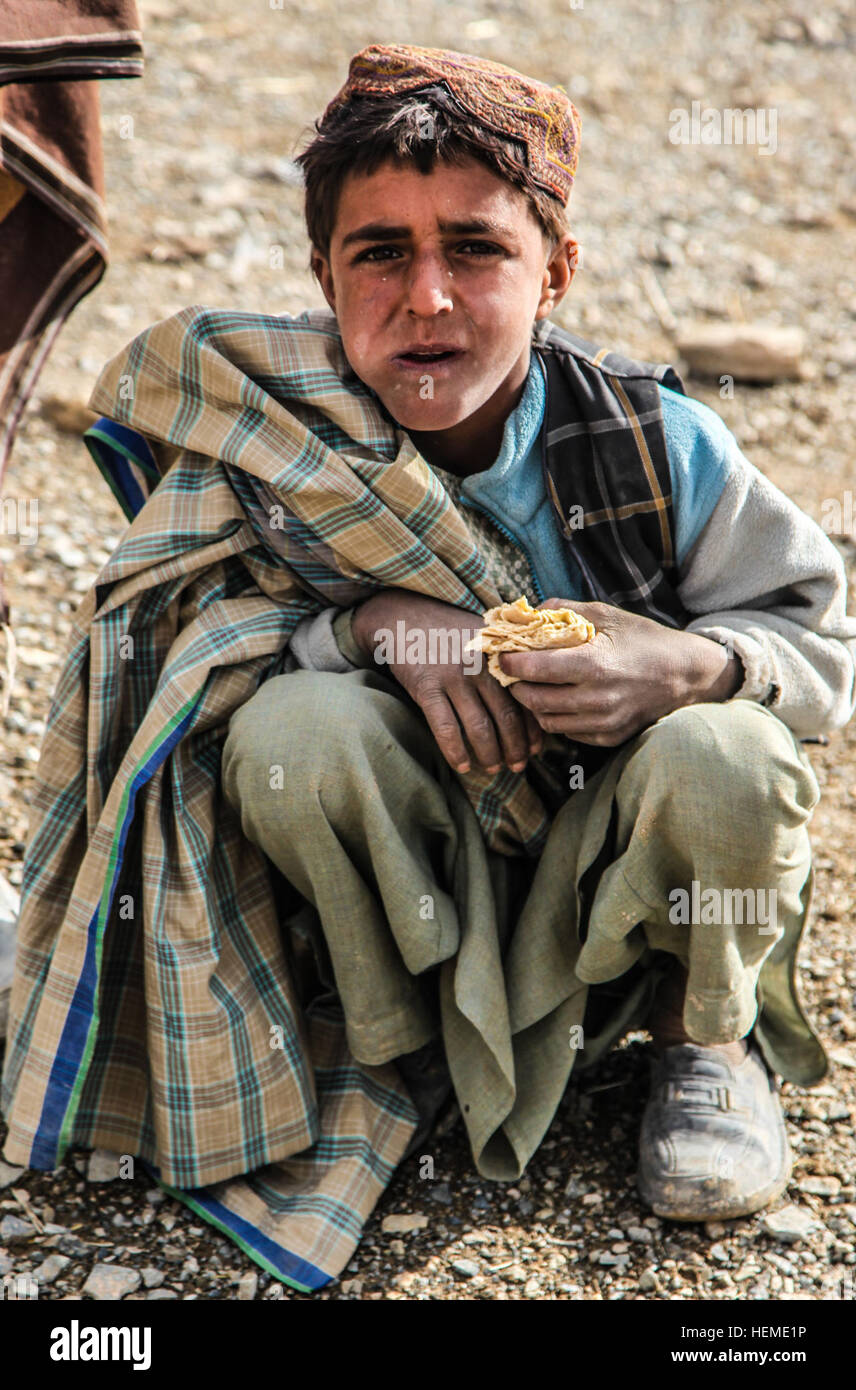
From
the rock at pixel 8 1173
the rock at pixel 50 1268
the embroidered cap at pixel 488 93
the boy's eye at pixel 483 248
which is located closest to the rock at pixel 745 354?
the embroidered cap at pixel 488 93

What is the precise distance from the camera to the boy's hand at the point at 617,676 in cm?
197

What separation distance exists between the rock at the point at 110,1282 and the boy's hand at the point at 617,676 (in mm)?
982

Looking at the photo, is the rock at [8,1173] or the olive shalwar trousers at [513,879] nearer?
the olive shalwar trousers at [513,879]

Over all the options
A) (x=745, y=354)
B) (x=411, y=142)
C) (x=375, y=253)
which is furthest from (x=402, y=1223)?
(x=745, y=354)

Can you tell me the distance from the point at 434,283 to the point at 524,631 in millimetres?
498

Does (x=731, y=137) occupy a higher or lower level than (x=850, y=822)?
higher

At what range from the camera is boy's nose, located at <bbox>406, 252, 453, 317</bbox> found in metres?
1.98

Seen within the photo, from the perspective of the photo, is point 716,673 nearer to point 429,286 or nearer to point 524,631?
point 524,631

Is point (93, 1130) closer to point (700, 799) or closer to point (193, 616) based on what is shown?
point (193, 616)

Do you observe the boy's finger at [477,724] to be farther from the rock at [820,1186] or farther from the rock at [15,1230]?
the rock at [15,1230]

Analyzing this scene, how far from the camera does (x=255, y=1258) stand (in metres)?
2.08

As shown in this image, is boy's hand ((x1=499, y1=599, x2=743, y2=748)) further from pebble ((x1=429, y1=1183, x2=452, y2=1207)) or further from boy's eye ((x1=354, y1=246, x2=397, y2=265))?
pebble ((x1=429, y1=1183, x2=452, y2=1207))

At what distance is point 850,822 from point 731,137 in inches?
158

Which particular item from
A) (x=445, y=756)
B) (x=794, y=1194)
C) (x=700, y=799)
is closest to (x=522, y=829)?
(x=445, y=756)
